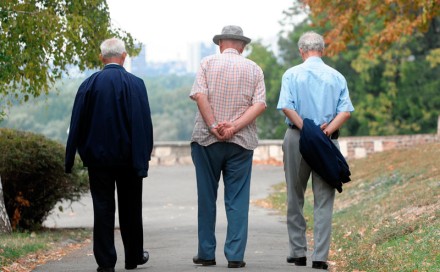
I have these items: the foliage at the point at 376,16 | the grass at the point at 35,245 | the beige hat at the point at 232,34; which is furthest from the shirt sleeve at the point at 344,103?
the foliage at the point at 376,16

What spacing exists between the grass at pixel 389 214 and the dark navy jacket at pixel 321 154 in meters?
0.73

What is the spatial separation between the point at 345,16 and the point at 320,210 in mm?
13339

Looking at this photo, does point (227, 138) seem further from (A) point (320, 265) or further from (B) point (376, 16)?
(B) point (376, 16)

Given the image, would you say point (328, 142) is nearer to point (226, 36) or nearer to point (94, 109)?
point (226, 36)

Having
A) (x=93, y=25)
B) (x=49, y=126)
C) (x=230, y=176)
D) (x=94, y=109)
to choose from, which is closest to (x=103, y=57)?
(x=94, y=109)

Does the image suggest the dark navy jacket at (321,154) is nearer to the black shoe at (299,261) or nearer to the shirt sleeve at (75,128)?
the black shoe at (299,261)

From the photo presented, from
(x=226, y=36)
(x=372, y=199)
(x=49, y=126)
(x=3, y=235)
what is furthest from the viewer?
(x=49, y=126)

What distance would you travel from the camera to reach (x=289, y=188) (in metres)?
9.18

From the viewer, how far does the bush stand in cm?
1291

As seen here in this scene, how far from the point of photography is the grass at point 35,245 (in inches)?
389

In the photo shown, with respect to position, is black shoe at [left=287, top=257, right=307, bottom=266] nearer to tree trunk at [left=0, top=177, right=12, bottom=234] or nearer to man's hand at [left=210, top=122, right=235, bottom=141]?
man's hand at [left=210, top=122, right=235, bottom=141]

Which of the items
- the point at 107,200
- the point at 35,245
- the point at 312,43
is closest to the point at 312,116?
the point at 312,43

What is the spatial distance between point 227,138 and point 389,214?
4358mm

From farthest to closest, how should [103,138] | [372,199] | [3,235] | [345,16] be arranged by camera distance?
[345,16] < [372,199] < [3,235] < [103,138]
